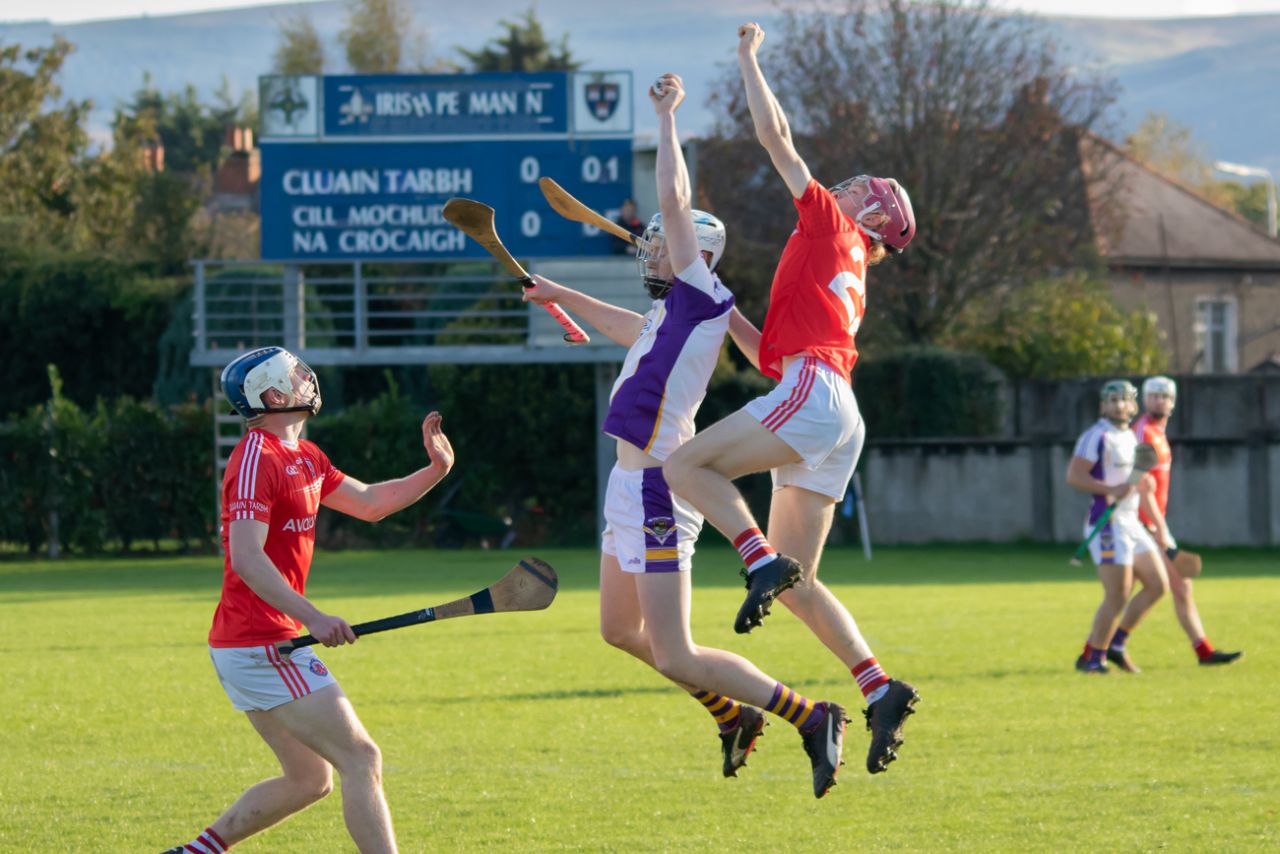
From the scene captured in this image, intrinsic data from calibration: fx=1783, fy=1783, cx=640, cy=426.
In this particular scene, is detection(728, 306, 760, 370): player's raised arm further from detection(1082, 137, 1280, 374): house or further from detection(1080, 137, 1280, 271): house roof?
detection(1082, 137, 1280, 374): house

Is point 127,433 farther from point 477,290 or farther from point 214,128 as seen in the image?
point 214,128

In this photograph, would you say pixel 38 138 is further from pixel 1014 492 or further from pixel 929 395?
pixel 1014 492

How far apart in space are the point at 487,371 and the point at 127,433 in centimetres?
677

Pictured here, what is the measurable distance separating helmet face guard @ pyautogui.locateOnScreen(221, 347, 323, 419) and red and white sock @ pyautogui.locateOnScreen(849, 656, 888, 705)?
2.53 metres

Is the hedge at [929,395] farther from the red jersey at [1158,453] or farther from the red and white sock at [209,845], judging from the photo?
the red and white sock at [209,845]

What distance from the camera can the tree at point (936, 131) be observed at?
39.2 metres

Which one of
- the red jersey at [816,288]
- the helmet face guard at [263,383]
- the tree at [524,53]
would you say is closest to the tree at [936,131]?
the tree at [524,53]

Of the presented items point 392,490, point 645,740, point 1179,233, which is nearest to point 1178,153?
point 1179,233

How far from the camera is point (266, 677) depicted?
6.29 metres

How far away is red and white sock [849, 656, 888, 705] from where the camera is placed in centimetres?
736

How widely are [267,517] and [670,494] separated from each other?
173 cm

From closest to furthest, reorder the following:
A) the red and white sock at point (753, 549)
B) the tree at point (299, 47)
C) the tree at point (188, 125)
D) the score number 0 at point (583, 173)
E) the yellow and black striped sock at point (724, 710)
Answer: the red and white sock at point (753, 549) < the yellow and black striped sock at point (724, 710) < the score number 0 at point (583, 173) < the tree at point (299, 47) < the tree at point (188, 125)

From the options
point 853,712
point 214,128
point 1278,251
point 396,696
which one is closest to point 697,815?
point 853,712

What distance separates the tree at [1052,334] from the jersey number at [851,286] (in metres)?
31.2
